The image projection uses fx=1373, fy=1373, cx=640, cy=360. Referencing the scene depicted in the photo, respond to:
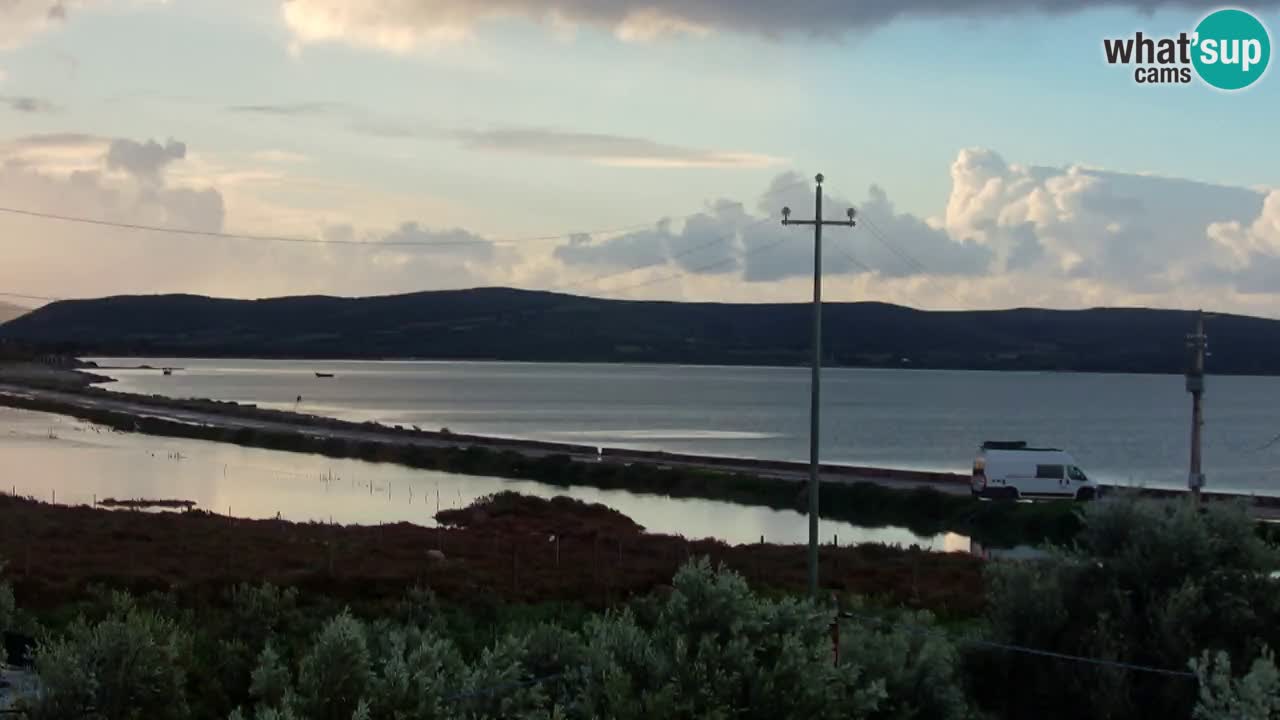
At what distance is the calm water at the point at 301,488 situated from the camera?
196 ft

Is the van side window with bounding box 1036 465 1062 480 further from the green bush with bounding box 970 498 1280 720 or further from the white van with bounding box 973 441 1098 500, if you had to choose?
the green bush with bounding box 970 498 1280 720

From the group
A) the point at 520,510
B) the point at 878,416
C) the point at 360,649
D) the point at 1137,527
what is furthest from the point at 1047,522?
the point at 878,416

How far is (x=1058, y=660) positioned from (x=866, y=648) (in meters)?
1.67

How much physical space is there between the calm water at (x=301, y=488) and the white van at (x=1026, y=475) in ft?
12.7

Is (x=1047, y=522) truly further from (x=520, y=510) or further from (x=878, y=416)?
(x=878, y=416)

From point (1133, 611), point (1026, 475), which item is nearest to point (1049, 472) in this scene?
point (1026, 475)

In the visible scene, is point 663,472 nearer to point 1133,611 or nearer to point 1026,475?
point 1026,475

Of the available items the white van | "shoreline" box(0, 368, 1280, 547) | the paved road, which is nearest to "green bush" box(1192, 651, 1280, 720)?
"shoreline" box(0, 368, 1280, 547)

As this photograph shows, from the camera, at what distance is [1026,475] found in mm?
57031

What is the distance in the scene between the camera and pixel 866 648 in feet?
40.4

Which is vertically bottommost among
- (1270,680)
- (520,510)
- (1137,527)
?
(520,510)

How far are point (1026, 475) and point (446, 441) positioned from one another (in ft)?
177

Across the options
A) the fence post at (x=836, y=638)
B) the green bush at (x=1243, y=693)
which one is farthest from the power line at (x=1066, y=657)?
the green bush at (x=1243, y=693)

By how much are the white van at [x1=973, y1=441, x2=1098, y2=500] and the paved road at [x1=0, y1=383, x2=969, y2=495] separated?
3.46 metres
